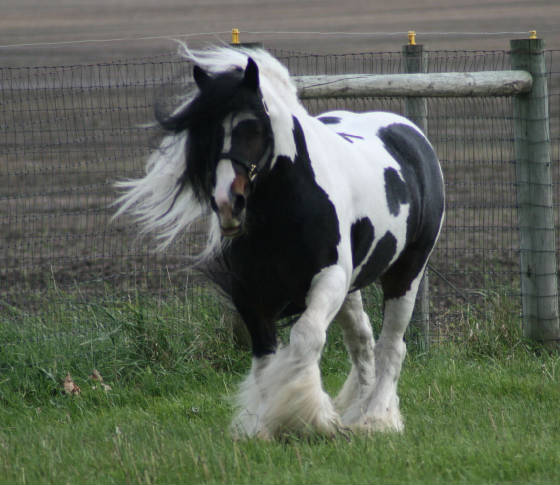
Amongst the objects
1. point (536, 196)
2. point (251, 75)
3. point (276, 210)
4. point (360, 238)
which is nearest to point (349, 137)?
point (360, 238)

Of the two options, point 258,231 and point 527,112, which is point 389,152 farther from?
point 527,112

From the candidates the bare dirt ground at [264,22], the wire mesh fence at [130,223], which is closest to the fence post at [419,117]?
the wire mesh fence at [130,223]

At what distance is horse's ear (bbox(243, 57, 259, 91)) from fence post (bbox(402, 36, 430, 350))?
9.29 ft

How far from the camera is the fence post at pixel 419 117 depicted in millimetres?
6844

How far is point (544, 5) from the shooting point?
83.5 ft

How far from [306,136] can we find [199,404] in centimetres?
196

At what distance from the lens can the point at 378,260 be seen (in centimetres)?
Result: 512

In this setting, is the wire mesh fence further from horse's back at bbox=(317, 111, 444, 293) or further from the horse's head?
horse's back at bbox=(317, 111, 444, 293)

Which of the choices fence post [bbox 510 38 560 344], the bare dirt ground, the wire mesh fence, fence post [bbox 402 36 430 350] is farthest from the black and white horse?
the bare dirt ground

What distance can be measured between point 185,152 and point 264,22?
840 inches

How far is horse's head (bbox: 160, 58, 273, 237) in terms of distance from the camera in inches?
160

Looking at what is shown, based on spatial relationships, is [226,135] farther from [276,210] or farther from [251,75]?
[276,210]

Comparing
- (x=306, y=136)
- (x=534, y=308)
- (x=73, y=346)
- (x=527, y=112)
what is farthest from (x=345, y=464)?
(x=527, y=112)

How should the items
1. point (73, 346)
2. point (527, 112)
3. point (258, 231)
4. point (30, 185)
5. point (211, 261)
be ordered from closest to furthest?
point (258, 231) → point (211, 261) → point (73, 346) → point (527, 112) → point (30, 185)
